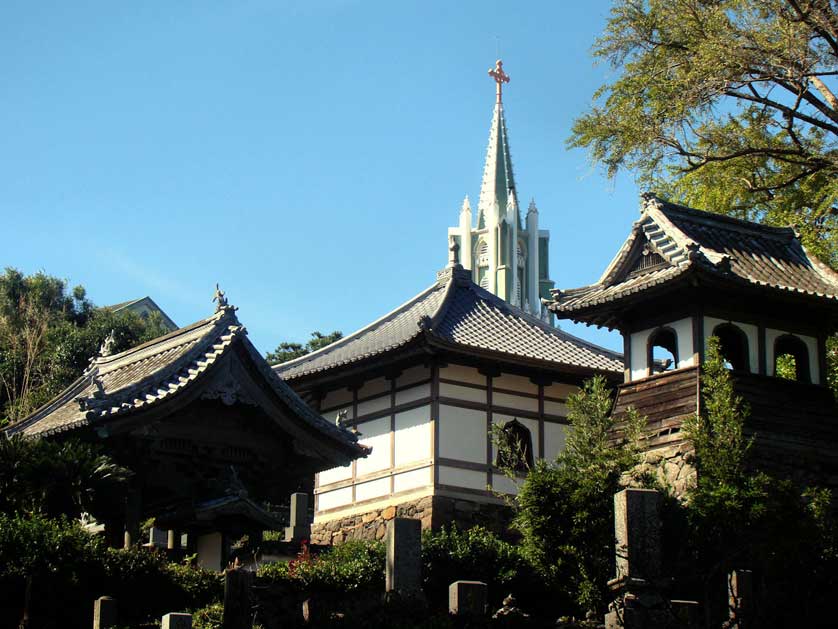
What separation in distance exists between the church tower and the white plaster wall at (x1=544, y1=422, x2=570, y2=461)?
57169mm

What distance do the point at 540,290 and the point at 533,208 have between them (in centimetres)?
572

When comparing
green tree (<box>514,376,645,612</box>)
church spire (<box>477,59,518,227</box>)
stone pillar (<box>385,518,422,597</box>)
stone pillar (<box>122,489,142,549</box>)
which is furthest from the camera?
church spire (<box>477,59,518,227</box>)

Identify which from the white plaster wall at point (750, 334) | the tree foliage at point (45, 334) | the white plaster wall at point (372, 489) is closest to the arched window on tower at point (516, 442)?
the white plaster wall at point (372, 489)

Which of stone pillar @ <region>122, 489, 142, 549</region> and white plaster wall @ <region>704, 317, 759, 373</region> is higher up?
white plaster wall @ <region>704, 317, 759, 373</region>

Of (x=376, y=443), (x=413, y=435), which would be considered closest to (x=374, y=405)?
(x=376, y=443)

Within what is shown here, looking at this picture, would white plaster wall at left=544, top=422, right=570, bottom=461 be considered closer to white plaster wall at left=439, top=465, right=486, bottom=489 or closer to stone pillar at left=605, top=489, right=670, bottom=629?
white plaster wall at left=439, top=465, right=486, bottom=489

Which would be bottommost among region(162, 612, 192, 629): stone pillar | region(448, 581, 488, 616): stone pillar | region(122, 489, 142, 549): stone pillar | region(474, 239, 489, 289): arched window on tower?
region(162, 612, 192, 629): stone pillar

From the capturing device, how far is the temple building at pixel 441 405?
2880 cm

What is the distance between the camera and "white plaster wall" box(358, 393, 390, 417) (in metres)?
30.4

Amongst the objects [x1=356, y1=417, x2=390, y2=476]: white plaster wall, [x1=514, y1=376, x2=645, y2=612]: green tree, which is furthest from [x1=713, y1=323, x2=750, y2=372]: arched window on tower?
[x1=356, y1=417, x2=390, y2=476]: white plaster wall

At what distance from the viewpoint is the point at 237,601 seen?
17000 millimetres

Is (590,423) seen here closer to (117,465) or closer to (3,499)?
(117,465)

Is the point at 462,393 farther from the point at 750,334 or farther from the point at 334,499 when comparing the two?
the point at 750,334

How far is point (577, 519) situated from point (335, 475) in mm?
10943
